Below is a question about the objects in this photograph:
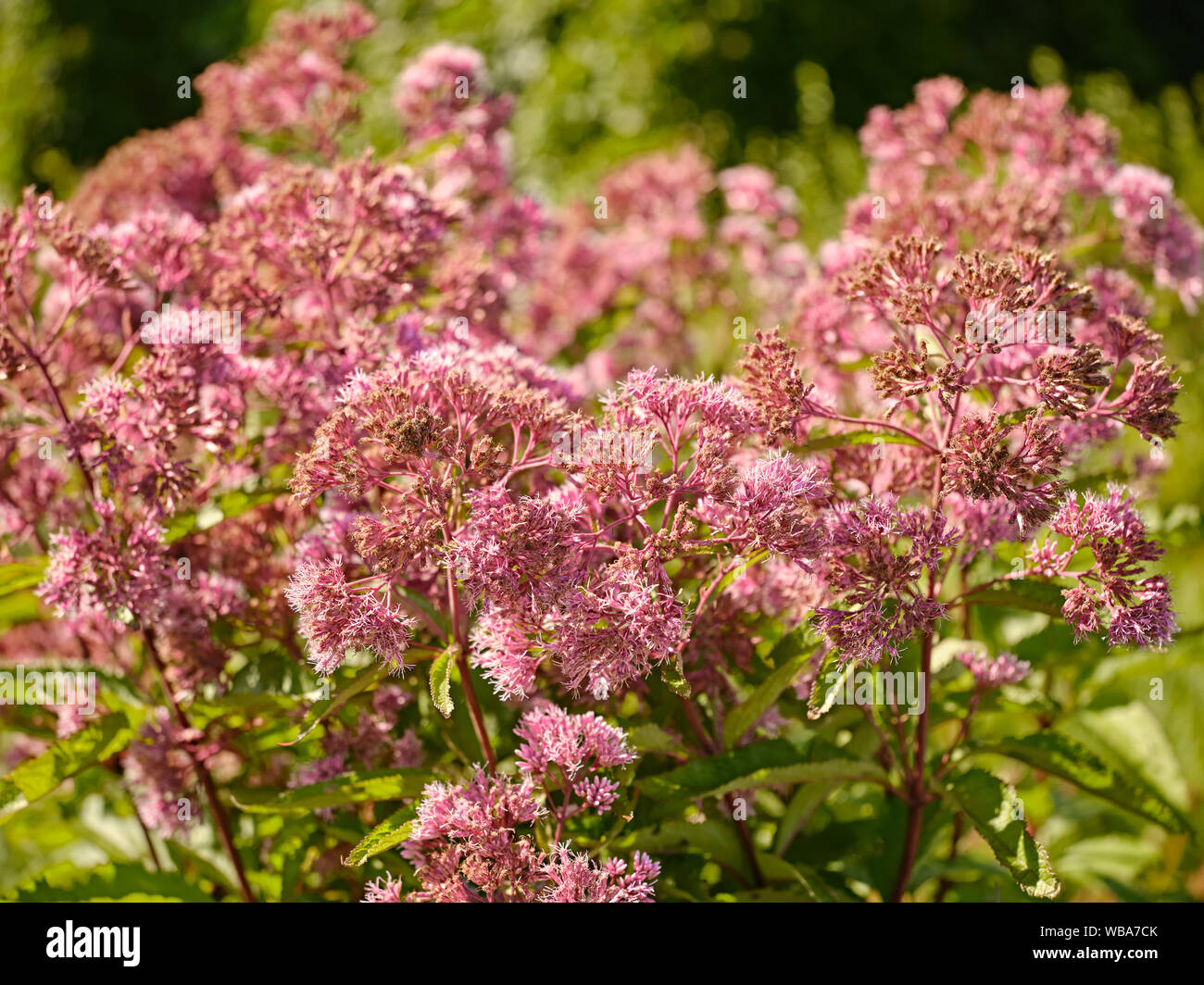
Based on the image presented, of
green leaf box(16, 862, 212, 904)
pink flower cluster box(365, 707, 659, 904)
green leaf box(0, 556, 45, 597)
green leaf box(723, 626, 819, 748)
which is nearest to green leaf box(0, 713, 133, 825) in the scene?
green leaf box(16, 862, 212, 904)

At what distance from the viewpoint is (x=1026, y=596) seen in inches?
60.3

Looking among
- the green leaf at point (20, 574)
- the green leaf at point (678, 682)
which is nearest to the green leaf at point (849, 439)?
the green leaf at point (678, 682)

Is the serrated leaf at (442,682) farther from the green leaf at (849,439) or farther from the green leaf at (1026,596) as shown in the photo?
the green leaf at (1026,596)

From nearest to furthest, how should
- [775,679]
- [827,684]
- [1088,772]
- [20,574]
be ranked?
[827,684] < [775,679] < [1088,772] < [20,574]

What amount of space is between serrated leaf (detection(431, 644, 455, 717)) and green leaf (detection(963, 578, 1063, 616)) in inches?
27.2

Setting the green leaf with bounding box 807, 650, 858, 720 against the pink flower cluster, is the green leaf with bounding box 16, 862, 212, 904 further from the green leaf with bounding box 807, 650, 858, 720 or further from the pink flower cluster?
the green leaf with bounding box 807, 650, 858, 720

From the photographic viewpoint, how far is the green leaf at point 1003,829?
1432 millimetres

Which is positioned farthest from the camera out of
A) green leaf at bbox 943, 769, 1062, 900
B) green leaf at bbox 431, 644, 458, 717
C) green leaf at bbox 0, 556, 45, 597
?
green leaf at bbox 0, 556, 45, 597

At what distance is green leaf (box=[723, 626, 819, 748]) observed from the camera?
4.95 feet

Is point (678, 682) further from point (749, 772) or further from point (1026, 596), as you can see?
point (1026, 596)

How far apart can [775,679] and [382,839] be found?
1.79 ft

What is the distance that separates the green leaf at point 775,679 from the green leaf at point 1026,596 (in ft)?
0.75

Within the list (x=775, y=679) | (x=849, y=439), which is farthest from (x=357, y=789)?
(x=849, y=439)

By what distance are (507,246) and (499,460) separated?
131cm
